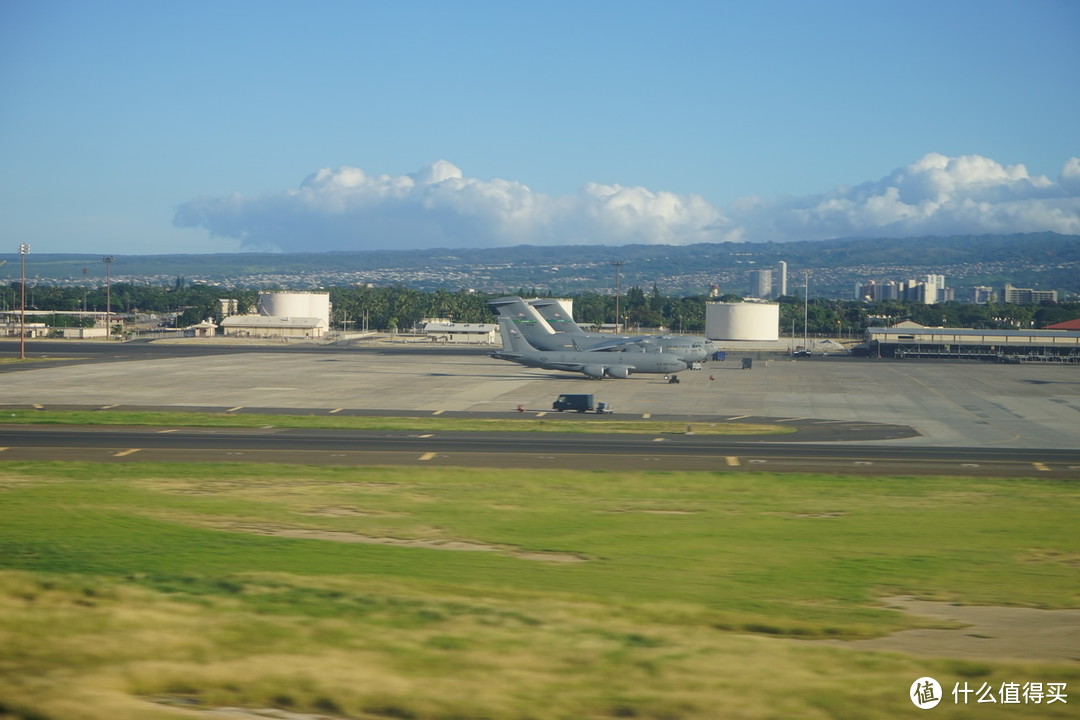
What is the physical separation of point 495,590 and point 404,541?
6990mm

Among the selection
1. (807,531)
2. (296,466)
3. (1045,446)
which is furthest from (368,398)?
(807,531)

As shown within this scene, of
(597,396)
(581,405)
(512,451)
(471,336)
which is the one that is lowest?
(597,396)

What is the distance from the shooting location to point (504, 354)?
92500mm

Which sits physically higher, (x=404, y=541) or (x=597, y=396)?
(x=404, y=541)

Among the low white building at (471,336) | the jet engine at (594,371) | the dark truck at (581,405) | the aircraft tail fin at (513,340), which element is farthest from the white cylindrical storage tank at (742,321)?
the dark truck at (581,405)

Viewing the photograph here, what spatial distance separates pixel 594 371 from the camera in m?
92.2

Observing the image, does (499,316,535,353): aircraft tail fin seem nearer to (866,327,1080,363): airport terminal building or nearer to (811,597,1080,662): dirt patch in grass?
(811,597,1080,662): dirt patch in grass

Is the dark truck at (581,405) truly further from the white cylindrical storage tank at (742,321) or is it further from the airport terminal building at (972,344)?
the white cylindrical storage tank at (742,321)

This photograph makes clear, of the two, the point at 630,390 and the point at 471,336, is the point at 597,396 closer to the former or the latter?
the point at 630,390

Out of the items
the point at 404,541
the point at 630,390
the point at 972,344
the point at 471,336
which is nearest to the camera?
the point at 404,541

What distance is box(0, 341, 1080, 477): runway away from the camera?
4588 cm

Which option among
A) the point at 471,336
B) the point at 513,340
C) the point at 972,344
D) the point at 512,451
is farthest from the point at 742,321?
the point at 512,451

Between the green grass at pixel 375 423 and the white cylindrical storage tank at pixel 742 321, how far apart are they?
4717 inches

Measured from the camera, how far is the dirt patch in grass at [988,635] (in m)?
16.5
